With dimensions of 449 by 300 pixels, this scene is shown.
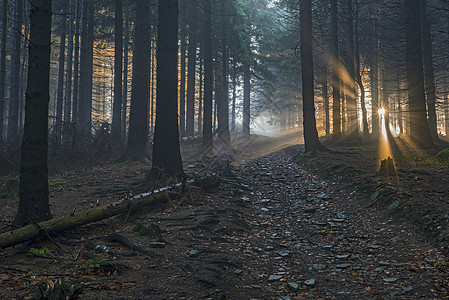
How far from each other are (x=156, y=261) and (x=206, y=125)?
1443 cm

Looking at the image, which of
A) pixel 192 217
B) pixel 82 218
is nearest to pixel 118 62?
pixel 192 217

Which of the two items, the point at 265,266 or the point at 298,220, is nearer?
the point at 265,266

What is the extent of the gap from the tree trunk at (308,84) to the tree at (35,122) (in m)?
12.6

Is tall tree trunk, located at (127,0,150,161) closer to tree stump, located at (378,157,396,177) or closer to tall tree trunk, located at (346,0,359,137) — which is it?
tree stump, located at (378,157,396,177)

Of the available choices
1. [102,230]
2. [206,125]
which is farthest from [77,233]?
[206,125]

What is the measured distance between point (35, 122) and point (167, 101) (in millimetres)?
4459

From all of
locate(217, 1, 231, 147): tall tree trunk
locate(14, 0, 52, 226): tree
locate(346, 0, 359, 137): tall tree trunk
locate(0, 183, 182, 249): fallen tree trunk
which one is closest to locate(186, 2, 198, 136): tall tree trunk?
locate(217, 1, 231, 147): tall tree trunk

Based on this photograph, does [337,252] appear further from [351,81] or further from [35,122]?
[351,81]

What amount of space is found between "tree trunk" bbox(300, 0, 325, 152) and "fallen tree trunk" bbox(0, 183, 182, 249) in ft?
30.4

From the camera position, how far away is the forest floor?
177 inches

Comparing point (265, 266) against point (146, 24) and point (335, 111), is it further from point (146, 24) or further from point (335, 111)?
point (335, 111)

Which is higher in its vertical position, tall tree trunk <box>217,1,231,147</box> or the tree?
tall tree trunk <box>217,1,231,147</box>

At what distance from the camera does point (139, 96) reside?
13883 mm

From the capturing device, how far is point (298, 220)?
8164mm
